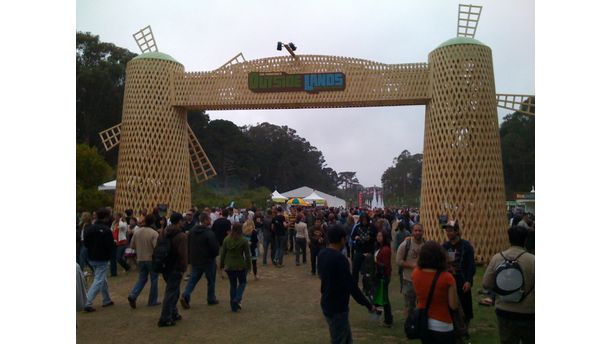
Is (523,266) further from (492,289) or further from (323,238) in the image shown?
(323,238)

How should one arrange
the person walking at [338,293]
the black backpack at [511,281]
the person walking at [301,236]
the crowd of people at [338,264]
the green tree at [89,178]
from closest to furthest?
the crowd of people at [338,264] → the black backpack at [511,281] → the person walking at [338,293] → the person walking at [301,236] → the green tree at [89,178]

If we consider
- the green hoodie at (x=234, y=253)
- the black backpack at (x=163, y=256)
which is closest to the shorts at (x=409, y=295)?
the green hoodie at (x=234, y=253)

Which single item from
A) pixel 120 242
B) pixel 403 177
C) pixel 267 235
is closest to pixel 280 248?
pixel 267 235

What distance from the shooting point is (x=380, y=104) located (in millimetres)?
14703

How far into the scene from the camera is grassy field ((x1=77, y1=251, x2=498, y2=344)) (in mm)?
6281

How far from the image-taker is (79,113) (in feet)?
94.5

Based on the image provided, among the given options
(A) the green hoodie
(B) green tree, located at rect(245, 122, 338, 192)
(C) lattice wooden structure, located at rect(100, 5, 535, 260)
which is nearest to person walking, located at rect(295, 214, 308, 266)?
(C) lattice wooden structure, located at rect(100, 5, 535, 260)

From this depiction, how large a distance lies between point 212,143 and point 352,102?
35.0 metres

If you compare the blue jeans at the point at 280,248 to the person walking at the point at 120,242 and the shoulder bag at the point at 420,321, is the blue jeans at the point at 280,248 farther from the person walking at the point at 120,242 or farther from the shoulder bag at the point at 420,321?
the shoulder bag at the point at 420,321

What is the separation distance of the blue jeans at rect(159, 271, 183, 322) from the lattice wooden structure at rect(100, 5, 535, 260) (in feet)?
28.4

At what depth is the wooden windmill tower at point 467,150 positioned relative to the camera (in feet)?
43.4

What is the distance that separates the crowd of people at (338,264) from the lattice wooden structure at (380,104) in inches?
65.7

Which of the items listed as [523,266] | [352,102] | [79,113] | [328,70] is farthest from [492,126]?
[79,113]

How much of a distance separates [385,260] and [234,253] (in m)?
2.42
